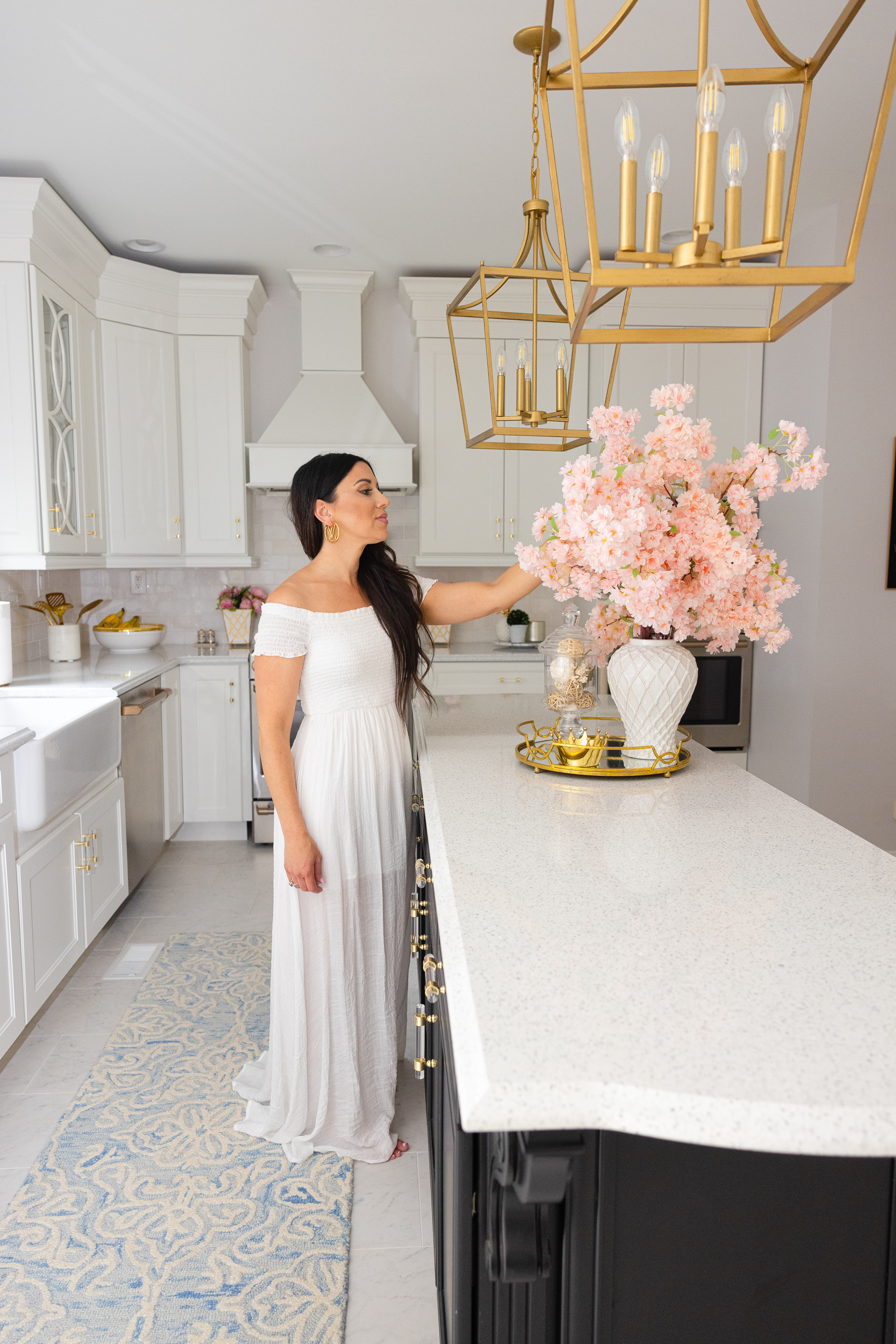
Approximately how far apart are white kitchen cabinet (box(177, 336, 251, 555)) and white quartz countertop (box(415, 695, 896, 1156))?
3268 millimetres

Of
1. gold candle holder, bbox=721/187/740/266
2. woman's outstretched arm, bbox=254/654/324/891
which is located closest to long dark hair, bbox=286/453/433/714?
woman's outstretched arm, bbox=254/654/324/891

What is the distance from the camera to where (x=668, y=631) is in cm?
170

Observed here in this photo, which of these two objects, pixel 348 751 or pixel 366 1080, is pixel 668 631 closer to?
pixel 348 751

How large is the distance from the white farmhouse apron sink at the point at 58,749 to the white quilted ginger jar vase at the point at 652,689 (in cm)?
161

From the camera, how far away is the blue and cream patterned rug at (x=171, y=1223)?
1.65 metres

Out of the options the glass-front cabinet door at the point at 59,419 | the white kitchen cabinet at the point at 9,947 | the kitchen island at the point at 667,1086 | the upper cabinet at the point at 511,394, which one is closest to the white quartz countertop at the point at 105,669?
the glass-front cabinet door at the point at 59,419

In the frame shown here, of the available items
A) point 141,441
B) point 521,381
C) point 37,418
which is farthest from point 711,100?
point 141,441

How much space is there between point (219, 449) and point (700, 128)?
3.89 meters

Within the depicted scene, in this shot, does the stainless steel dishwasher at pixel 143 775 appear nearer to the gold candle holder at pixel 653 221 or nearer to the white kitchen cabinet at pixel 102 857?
the white kitchen cabinet at pixel 102 857

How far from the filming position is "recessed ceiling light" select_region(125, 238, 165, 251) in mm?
3986

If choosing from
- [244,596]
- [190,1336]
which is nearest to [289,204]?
[244,596]

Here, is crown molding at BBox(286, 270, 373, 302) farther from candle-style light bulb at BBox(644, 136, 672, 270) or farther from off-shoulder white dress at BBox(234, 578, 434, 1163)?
candle-style light bulb at BBox(644, 136, 672, 270)

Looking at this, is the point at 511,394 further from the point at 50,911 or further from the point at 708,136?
the point at 708,136

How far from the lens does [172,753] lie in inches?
167
